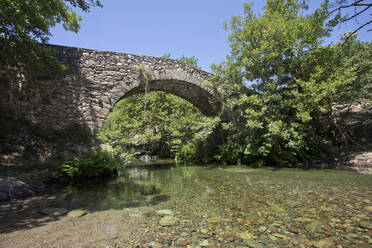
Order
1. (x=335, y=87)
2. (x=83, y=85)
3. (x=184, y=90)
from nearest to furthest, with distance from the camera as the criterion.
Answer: (x=83, y=85) → (x=335, y=87) → (x=184, y=90)

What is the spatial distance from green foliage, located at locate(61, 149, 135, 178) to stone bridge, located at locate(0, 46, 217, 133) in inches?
89.4

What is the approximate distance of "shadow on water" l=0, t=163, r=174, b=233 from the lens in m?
2.44

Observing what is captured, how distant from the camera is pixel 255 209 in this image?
2.86m

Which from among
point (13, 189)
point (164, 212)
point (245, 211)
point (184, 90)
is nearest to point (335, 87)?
point (184, 90)

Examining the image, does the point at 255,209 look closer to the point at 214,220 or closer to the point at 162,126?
the point at 214,220

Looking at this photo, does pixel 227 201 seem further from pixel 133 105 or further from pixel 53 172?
pixel 133 105

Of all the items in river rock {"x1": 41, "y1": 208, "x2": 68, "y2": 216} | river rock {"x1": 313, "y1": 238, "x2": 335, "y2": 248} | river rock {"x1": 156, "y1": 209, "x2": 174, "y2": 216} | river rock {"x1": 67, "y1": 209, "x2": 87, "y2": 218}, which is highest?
river rock {"x1": 41, "y1": 208, "x2": 68, "y2": 216}

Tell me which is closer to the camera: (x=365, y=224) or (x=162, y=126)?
(x=365, y=224)

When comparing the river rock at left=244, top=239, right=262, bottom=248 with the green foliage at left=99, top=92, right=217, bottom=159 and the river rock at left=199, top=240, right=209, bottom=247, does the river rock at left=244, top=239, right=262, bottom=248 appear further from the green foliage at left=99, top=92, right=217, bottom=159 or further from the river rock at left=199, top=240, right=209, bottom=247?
the green foliage at left=99, top=92, right=217, bottom=159

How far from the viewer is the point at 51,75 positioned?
23.6 feet

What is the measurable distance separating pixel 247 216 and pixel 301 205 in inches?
42.0

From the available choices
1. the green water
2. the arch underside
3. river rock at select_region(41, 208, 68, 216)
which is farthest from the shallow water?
the arch underside

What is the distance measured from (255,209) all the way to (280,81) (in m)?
7.79

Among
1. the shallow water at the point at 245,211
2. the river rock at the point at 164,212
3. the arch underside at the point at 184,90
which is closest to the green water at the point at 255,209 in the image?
the shallow water at the point at 245,211
